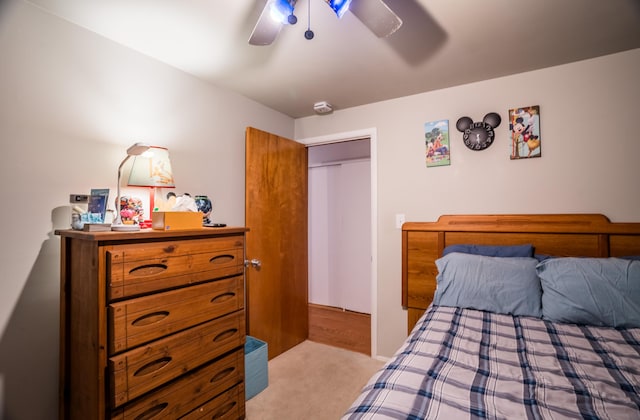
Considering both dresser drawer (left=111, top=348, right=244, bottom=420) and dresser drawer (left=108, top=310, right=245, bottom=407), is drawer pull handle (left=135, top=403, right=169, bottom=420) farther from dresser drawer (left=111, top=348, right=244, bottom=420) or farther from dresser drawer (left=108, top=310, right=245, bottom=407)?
dresser drawer (left=108, top=310, right=245, bottom=407)

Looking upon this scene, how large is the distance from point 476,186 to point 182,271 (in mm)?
2189

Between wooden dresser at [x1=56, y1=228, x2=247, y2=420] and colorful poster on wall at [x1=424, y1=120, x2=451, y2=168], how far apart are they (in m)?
1.77

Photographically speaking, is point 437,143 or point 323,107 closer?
point 437,143

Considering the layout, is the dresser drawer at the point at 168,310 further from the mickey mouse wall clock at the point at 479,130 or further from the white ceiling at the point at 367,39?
the mickey mouse wall clock at the point at 479,130

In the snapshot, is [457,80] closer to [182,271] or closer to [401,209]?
[401,209]

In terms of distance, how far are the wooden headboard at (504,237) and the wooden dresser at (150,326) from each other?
1455mm

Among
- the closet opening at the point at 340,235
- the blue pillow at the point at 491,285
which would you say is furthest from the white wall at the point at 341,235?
the blue pillow at the point at 491,285

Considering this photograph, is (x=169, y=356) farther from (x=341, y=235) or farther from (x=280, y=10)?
(x=341, y=235)

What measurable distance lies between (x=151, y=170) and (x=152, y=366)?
3.41 feet

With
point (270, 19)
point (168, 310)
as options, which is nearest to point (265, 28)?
point (270, 19)

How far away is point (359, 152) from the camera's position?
3828 millimetres

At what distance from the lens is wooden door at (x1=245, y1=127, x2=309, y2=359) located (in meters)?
2.52

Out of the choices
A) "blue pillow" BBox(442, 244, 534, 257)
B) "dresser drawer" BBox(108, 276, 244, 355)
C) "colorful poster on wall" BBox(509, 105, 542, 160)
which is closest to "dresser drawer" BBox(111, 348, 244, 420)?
"dresser drawer" BBox(108, 276, 244, 355)

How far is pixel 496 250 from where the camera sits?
2072mm
